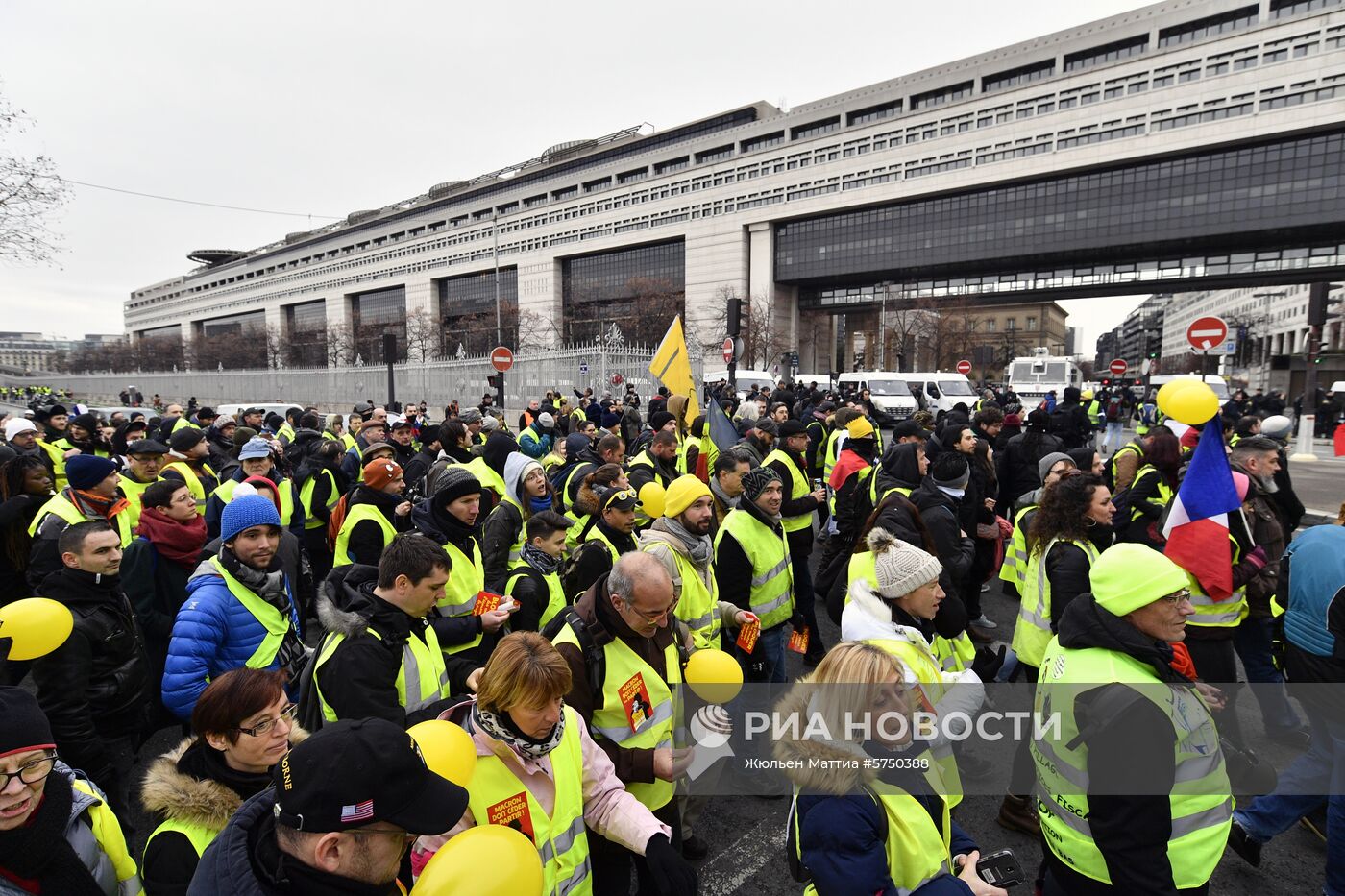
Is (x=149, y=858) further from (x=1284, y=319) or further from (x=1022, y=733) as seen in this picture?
(x=1284, y=319)

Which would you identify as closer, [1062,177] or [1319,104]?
[1319,104]

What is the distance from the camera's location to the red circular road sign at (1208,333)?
373 inches

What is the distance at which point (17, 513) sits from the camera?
15.3ft

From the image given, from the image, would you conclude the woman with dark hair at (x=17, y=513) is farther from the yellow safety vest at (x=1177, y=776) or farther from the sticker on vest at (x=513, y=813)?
the yellow safety vest at (x=1177, y=776)

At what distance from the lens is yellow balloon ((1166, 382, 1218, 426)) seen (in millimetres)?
3625

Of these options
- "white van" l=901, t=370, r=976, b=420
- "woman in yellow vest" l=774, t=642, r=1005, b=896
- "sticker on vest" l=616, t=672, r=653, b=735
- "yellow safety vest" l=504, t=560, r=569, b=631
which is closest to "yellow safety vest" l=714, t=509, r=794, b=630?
"yellow safety vest" l=504, t=560, r=569, b=631

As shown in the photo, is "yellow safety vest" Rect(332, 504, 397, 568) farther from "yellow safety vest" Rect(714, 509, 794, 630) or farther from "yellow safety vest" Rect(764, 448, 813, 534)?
"yellow safety vest" Rect(764, 448, 813, 534)

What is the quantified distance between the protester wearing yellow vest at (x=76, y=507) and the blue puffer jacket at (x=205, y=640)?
1.80 m

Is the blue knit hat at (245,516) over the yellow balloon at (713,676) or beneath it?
over

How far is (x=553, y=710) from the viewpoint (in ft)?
6.62

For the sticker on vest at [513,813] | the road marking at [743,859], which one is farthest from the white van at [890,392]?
the sticker on vest at [513,813]

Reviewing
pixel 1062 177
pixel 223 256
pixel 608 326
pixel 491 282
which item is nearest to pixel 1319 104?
pixel 1062 177

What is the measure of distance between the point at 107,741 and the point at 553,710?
2506 mm

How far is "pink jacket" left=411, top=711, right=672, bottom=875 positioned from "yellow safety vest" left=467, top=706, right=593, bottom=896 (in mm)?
20
